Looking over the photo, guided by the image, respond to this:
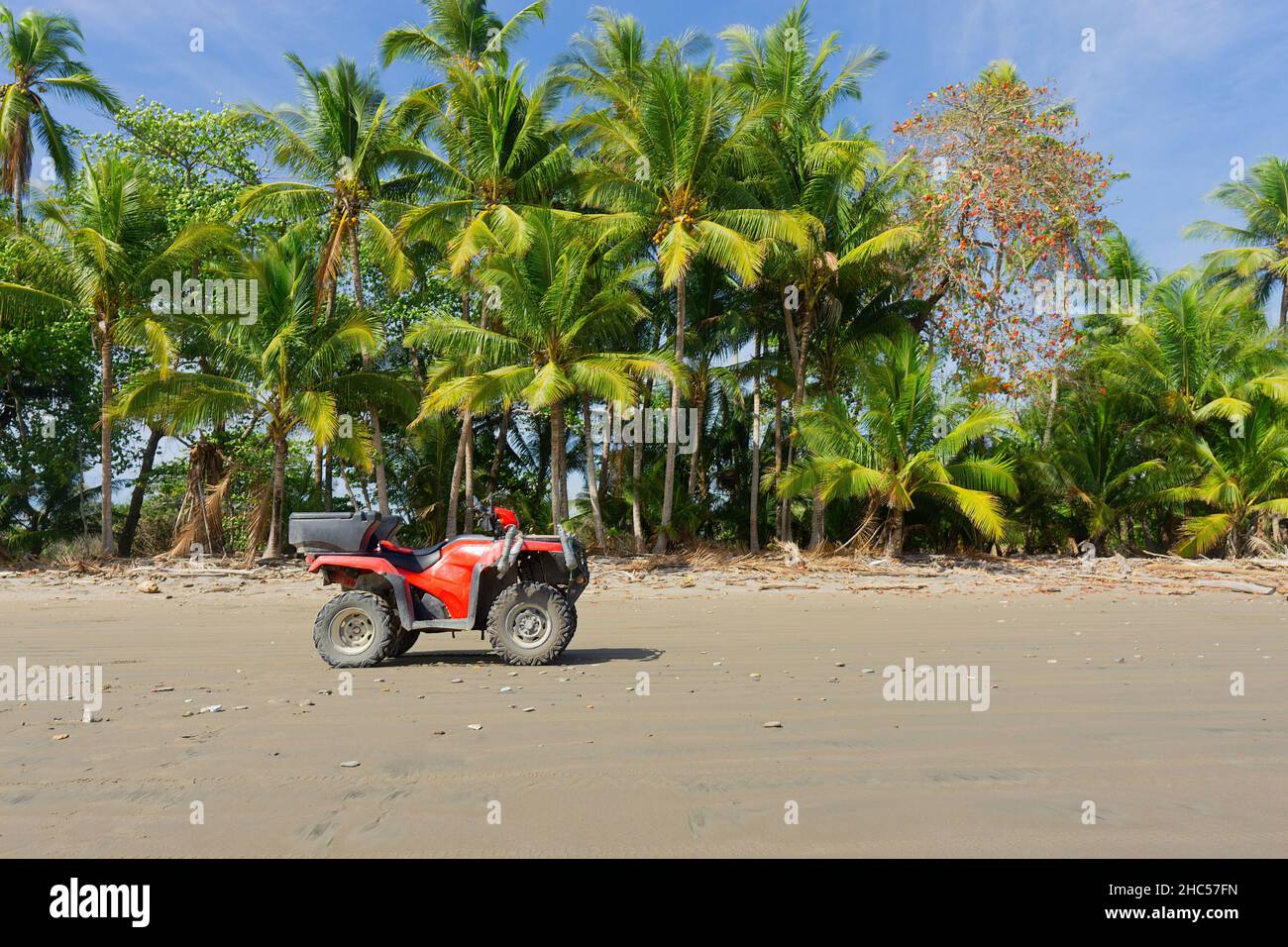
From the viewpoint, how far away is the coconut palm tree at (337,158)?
21766 mm

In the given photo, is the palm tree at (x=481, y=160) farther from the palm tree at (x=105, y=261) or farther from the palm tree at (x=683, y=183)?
the palm tree at (x=105, y=261)

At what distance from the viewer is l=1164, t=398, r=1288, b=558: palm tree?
2031 cm

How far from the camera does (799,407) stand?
68.8ft

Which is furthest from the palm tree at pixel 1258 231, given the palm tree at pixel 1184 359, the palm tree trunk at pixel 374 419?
the palm tree trunk at pixel 374 419

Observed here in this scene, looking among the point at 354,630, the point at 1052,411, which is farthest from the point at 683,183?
the point at 354,630

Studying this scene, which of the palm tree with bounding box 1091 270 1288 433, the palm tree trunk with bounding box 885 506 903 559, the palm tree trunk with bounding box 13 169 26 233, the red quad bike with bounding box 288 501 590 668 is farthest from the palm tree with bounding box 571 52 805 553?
the palm tree trunk with bounding box 13 169 26 233

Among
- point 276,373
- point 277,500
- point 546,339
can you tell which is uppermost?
point 546,339

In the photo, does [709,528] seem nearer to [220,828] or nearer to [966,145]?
[966,145]

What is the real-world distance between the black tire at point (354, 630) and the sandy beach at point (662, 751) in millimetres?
195

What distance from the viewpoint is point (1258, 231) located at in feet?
118

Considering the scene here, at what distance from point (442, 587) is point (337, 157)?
17788mm

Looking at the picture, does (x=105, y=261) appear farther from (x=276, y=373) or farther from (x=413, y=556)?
(x=413, y=556)
